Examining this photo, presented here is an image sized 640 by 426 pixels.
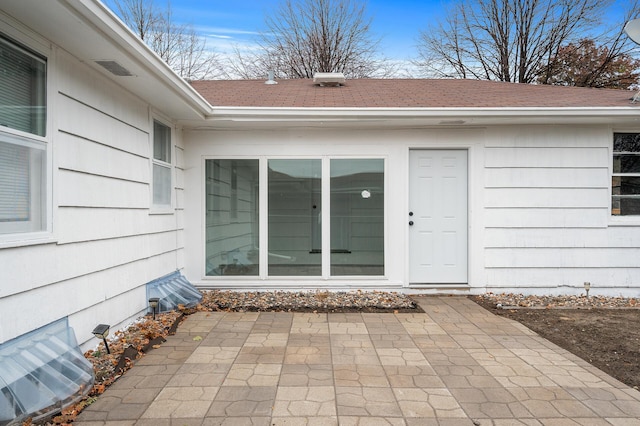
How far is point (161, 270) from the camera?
4.59m

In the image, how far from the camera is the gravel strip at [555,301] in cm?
476

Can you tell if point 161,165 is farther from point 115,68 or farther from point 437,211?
point 437,211

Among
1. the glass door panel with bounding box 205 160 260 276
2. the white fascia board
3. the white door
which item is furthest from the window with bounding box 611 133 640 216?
the white fascia board

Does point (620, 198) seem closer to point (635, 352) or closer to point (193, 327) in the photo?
point (635, 352)

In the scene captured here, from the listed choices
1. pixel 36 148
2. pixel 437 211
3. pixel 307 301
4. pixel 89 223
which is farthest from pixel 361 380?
pixel 437 211

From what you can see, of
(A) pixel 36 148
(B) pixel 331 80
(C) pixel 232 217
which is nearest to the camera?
(A) pixel 36 148

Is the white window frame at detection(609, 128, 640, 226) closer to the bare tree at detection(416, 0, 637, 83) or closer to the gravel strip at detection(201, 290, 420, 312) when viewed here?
the gravel strip at detection(201, 290, 420, 312)

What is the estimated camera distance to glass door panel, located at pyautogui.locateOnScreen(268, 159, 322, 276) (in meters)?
5.34

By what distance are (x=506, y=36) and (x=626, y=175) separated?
12511 mm

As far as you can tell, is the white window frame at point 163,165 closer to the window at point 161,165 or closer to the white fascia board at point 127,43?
the window at point 161,165

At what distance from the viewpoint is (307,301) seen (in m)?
4.87

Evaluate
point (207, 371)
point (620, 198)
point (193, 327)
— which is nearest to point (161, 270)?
point (193, 327)

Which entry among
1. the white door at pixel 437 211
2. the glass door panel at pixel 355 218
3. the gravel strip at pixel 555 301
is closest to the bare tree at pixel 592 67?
the gravel strip at pixel 555 301

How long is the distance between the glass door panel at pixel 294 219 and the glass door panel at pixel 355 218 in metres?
0.25
